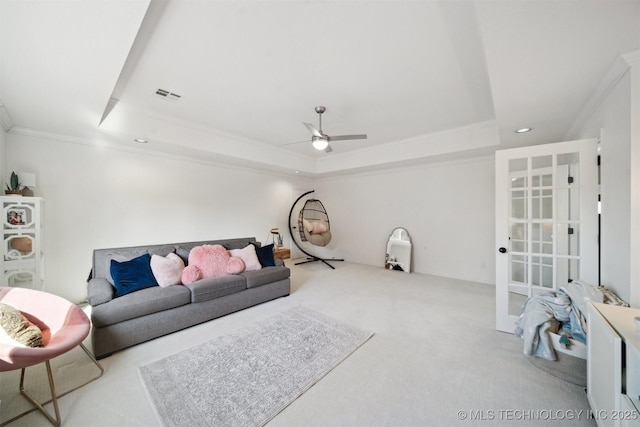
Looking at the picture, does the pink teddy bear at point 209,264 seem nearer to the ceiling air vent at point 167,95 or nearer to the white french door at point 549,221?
the ceiling air vent at point 167,95

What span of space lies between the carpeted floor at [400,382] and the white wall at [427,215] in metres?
1.69

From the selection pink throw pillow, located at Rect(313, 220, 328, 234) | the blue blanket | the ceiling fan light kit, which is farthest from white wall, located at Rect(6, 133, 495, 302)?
the ceiling fan light kit

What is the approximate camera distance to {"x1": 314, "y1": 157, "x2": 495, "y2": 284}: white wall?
437 cm

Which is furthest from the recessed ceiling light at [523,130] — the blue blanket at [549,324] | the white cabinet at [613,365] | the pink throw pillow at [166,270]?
the pink throw pillow at [166,270]

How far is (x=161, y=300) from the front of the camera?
2.47m

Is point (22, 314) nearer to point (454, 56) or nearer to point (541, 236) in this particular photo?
point (454, 56)

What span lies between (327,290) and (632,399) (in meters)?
3.16

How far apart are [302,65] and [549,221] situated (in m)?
2.87

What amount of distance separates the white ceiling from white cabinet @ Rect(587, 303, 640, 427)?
5.28 feet

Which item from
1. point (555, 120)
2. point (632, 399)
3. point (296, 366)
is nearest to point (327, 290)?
point (296, 366)

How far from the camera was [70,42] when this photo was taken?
1539mm

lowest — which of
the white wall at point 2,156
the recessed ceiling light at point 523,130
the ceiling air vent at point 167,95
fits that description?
the white wall at point 2,156

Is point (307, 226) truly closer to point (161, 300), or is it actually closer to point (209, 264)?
point (209, 264)

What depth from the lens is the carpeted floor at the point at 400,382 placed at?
1511mm
